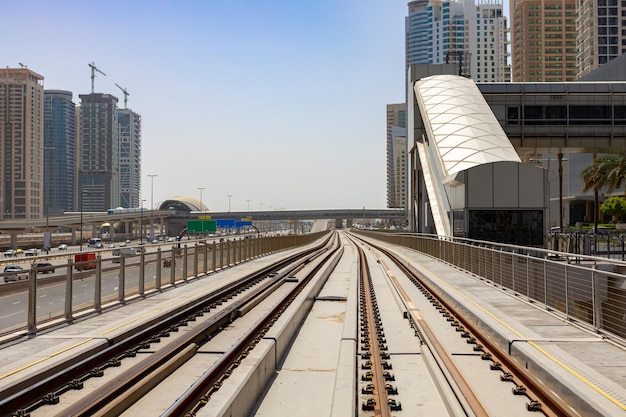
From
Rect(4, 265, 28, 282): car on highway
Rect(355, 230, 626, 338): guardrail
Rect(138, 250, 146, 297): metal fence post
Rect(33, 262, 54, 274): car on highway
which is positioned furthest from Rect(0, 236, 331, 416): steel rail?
Rect(355, 230, 626, 338): guardrail

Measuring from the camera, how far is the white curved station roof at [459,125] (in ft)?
138

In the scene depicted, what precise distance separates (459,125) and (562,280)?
35860mm

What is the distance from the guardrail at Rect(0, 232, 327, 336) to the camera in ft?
32.6

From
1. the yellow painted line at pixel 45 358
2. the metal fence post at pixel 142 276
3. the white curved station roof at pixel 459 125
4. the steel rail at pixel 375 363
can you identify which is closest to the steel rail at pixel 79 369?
the yellow painted line at pixel 45 358

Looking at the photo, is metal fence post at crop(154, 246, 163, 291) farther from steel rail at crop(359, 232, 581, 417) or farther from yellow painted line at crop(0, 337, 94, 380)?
steel rail at crop(359, 232, 581, 417)

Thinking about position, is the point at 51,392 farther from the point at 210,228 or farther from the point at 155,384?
the point at 210,228

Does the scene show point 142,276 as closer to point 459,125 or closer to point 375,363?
point 375,363

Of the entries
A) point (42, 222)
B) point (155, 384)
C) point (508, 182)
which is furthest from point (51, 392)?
point (42, 222)

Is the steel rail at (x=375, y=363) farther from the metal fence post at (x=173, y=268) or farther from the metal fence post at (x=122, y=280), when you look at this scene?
the metal fence post at (x=173, y=268)

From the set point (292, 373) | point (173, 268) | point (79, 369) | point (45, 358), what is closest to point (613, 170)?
point (173, 268)

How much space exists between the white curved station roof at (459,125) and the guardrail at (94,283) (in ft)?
75.7

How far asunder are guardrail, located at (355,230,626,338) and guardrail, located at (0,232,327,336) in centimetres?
914

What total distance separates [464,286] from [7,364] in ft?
43.7

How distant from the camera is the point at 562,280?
1312 centimetres
